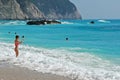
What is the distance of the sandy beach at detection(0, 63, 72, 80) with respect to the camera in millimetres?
13797

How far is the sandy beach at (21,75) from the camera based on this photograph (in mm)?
13797

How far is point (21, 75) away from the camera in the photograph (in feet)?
47.3

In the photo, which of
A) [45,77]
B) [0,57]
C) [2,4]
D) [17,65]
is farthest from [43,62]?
[2,4]

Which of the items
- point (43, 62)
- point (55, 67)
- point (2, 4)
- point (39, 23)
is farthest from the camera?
point (2, 4)

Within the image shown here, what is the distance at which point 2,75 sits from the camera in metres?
14.2

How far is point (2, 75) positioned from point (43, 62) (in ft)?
15.7

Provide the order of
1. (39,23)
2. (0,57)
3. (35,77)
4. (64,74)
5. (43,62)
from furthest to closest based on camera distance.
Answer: (39,23), (0,57), (43,62), (64,74), (35,77)

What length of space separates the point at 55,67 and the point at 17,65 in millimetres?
2027

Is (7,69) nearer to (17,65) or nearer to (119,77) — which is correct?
(17,65)

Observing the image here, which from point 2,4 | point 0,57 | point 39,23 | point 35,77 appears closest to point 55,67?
point 35,77

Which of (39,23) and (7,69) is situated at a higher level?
(7,69)

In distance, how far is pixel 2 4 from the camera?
198 metres

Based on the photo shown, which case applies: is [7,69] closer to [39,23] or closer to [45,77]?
[45,77]

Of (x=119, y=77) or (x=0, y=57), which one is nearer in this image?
(x=119, y=77)
